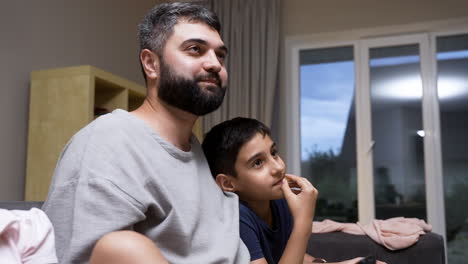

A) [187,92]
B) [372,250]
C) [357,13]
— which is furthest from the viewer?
[357,13]

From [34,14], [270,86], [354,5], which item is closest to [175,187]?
[34,14]

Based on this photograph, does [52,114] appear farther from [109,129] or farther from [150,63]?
[109,129]

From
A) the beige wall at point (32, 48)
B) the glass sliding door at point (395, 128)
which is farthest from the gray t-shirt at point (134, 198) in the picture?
the glass sliding door at point (395, 128)

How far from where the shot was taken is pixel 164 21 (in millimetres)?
1093

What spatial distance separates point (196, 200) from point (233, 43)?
10.3 ft

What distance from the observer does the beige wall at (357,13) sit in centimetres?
363

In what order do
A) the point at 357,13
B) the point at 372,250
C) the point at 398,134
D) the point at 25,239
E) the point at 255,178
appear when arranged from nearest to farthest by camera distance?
the point at 25,239 → the point at 255,178 → the point at 372,250 → the point at 398,134 → the point at 357,13

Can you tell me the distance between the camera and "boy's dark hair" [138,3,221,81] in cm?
108

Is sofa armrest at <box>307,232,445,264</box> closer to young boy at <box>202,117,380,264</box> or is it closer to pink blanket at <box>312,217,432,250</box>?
pink blanket at <box>312,217,432,250</box>

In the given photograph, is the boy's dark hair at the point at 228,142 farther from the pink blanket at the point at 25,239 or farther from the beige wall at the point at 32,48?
the beige wall at the point at 32,48

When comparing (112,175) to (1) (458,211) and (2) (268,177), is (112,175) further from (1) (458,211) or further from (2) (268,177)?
(1) (458,211)

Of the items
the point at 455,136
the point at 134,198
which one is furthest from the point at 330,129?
the point at 134,198

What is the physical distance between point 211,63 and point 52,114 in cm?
163

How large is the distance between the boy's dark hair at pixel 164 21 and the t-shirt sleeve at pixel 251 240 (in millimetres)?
484
